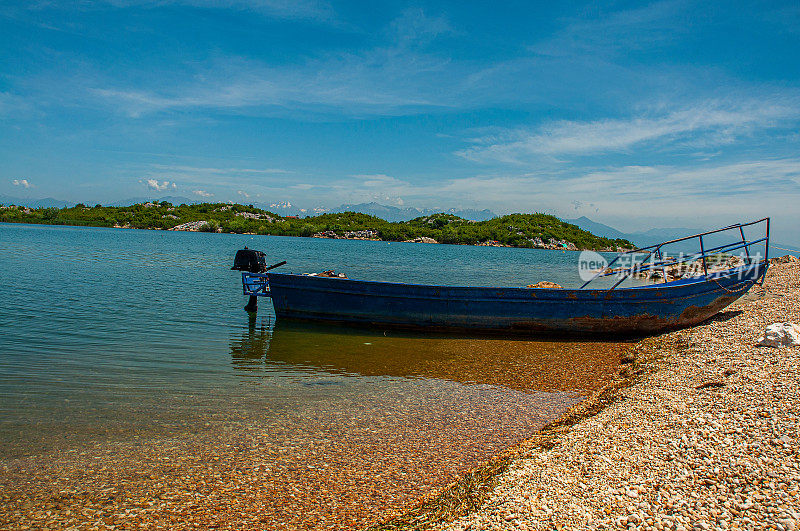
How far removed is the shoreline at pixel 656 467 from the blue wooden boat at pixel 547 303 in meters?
5.64

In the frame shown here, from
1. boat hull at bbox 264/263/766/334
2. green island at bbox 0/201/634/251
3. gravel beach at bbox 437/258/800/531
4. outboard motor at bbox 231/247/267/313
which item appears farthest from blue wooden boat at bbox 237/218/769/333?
green island at bbox 0/201/634/251

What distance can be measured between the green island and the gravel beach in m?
144

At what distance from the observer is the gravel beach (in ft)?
15.4

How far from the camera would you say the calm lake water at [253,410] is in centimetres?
595

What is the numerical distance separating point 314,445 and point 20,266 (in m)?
33.1

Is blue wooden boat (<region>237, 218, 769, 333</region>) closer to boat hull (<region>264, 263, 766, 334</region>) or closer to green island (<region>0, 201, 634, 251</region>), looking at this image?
boat hull (<region>264, 263, 766, 334</region>)

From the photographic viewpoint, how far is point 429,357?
45.1 ft

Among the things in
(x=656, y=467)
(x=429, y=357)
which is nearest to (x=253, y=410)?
(x=429, y=357)

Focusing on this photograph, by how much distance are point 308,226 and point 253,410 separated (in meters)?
146

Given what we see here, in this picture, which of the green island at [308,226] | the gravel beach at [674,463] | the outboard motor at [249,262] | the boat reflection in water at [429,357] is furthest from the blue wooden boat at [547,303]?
the green island at [308,226]

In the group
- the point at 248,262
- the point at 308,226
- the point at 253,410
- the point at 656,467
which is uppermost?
the point at 308,226

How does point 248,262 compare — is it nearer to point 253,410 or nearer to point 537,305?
point 253,410

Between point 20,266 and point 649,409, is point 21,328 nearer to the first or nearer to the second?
point 649,409

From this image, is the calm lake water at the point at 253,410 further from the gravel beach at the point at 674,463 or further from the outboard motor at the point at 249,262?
the outboard motor at the point at 249,262
